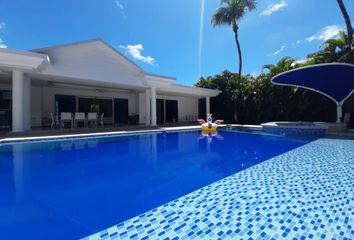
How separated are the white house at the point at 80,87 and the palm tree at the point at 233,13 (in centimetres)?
611

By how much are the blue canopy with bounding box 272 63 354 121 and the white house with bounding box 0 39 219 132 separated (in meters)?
8.01

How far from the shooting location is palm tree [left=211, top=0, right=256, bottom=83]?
60.2 ft

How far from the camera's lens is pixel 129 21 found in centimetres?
1916

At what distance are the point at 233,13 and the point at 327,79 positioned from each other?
1039 centimetres

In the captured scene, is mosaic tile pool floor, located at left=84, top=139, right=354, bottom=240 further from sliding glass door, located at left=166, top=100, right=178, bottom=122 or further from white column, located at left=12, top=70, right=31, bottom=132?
sliding glass door, located at left=166, top=100, right=178, bottom=122

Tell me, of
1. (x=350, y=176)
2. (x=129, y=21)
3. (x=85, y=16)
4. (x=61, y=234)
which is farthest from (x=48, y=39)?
(x=350, y=176)

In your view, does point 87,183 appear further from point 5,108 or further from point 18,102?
point 5,108

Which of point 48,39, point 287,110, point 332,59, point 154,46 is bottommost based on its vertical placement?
point 287,110

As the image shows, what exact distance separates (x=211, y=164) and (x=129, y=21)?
17.7m

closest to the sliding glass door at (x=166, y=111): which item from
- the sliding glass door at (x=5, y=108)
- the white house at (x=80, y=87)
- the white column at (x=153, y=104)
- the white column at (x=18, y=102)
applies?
the white house at (x=80, y=87)

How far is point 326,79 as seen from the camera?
38.9 feet

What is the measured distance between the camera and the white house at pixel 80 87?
32.9 ft

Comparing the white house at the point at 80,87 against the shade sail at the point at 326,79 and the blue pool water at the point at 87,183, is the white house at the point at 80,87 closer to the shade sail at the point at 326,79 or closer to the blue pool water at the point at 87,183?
the blue pool water at the point at 87,183

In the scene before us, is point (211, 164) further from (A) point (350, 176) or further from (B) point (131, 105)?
(B) point (131, 105)
